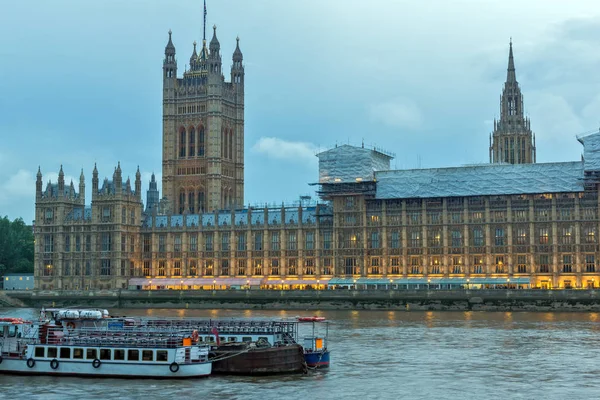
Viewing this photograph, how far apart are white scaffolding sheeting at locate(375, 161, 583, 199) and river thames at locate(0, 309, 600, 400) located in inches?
2465

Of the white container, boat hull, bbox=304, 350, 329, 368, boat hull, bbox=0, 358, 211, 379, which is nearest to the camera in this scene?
boat hull, bbox=0, 358, 211, 379

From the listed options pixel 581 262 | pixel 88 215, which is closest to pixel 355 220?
pixel 581 262

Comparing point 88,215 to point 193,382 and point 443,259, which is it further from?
point 193,382

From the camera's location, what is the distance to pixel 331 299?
6319 inches

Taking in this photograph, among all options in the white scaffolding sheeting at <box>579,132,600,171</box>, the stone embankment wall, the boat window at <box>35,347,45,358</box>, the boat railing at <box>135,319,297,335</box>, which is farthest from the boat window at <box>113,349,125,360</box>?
the white scaffolding sheeting at <box>579,132,600,171</box>

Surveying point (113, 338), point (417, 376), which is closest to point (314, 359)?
point (417, 376)

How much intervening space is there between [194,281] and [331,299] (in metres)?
35.4

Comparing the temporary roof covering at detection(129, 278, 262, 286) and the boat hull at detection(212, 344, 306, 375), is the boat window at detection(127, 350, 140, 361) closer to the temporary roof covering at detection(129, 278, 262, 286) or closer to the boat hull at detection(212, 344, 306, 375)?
the boat hull at detection(212, 344, 306, 375)

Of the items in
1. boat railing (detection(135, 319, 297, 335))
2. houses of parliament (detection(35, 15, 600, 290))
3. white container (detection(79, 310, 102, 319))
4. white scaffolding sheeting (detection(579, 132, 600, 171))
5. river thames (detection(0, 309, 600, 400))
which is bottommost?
river thames (detection(0, 309, 600, 400))

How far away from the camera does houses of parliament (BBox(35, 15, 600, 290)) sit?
163375mm

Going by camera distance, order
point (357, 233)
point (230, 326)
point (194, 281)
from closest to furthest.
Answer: point (230, 326), point (357, 233), point (194, 281)

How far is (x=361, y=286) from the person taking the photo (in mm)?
171250

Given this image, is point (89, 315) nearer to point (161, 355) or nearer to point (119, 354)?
point (119, 354)

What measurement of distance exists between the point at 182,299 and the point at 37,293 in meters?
27.0
